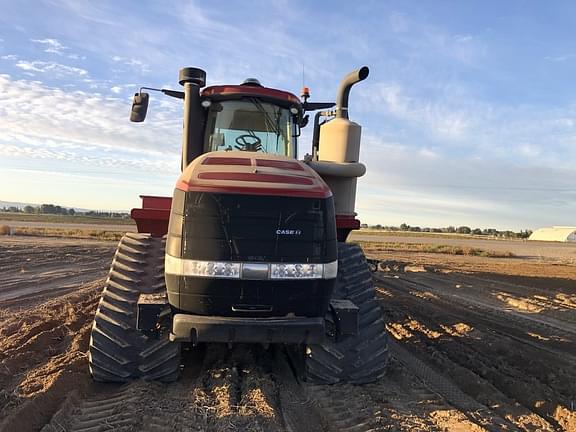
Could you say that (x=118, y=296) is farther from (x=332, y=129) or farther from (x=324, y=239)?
(x=332, y=129)

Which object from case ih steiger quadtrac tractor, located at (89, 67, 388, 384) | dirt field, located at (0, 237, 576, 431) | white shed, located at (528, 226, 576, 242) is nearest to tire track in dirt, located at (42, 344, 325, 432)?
dirt field, located at (0, 237, 576, 431)

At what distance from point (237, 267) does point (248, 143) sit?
7.40 feet

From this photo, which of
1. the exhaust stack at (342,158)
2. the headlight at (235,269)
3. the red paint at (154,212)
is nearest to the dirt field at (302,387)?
the headlight at (235,269)

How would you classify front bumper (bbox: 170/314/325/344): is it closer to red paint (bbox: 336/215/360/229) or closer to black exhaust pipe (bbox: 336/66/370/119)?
red paint (bbox: 336/215/360/229)

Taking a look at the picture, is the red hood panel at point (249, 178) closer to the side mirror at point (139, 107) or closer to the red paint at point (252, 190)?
the red paint at point (252, 190)

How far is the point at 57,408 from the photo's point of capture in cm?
467

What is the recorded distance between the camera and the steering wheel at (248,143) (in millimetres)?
6483

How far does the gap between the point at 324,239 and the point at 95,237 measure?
40739 mm

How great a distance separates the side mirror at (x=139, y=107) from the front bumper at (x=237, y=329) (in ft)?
9.53

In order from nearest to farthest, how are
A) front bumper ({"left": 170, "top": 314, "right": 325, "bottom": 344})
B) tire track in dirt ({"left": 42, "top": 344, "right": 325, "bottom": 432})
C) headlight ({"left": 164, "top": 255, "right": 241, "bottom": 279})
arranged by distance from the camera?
tire track in dirt ({"left": 42, "top": 344, "right": 325, "bottom": 432})
headlight ({"left": 164, "top": 255, "right": 241, "bottom": 279})
front bumper ({"left": 170, "top": 314, "right": 325, "bottom": 344})

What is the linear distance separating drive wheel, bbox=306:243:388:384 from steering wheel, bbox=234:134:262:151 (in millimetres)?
1971

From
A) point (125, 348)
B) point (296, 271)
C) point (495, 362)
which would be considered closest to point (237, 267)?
point (296, 271)

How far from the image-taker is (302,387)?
17.8 ft

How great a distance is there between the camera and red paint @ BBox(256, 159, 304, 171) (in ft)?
17.4
